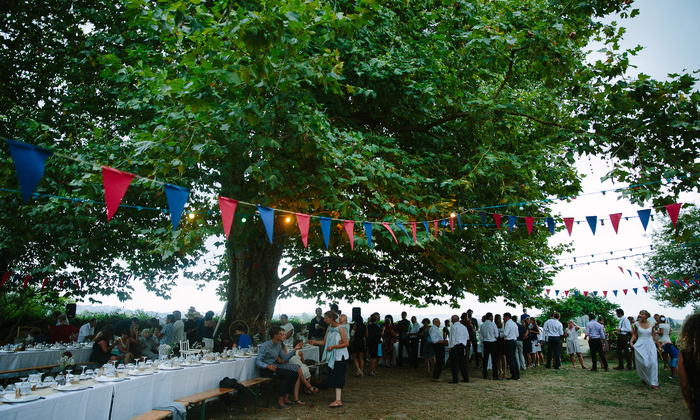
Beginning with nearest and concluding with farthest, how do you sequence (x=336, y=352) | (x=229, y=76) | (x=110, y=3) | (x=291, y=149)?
(x=229, y=76) → (x=291, y=149) → (x=336, y=352) → (x=110, y=3)

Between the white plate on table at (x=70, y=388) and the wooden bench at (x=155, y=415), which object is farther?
the wooden bench at (x=155, y=415)

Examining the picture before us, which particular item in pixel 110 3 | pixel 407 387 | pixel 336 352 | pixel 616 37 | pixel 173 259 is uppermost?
pixel 110 3

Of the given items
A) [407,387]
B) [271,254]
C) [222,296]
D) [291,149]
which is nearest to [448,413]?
[407,387]

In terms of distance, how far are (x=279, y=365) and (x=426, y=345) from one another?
6.38 m

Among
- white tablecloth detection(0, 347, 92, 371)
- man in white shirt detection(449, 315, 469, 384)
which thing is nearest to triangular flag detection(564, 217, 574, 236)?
man in white shirt detection(449, 315, 469, 384)

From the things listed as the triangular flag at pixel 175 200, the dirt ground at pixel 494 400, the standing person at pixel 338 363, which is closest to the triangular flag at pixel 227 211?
the triangular flag at pixel 175 200

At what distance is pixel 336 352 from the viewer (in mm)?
6891

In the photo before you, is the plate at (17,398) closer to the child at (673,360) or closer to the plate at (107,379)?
the plate at (107,379)

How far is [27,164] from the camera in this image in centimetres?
312

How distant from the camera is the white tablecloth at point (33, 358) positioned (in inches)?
298

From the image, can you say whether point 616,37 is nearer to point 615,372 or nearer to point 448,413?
point 448,413

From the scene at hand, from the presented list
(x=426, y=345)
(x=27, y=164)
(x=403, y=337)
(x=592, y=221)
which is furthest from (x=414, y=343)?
(x=27, y=164)

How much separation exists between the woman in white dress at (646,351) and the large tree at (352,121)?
2912 mm

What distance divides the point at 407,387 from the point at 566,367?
254 inches
